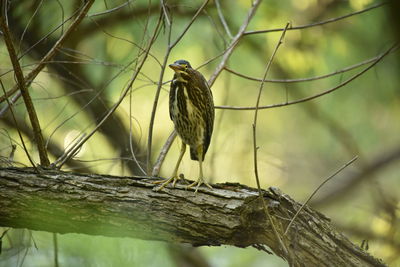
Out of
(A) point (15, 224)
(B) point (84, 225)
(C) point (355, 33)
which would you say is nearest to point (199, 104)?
(B) point (84, 225)

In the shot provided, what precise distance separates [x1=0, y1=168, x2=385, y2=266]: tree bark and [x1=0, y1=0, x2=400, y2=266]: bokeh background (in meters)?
0.41

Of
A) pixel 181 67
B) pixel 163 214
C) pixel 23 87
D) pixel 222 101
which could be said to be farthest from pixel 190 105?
pixel 222 101

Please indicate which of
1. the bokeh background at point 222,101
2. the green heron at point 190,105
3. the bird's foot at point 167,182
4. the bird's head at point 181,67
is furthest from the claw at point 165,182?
the bird's head at point 181,67

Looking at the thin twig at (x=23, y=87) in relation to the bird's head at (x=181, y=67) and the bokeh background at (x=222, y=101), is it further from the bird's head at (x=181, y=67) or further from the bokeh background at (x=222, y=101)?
the bird's head at (x=181, y=67)

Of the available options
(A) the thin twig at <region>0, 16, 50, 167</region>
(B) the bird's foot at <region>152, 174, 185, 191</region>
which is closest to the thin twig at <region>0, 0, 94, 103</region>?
(A) the thin twig at <region>0, 16, 50, 167</region>

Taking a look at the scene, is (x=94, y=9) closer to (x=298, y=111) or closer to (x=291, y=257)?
(x=291, y=257)

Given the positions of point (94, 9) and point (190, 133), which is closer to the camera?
point (190, 133)

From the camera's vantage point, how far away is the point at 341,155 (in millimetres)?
7379

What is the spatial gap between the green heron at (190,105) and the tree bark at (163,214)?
18.1 inches

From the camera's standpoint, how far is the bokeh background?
3.76m

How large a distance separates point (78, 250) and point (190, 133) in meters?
0.91

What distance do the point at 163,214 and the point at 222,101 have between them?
3.24 m

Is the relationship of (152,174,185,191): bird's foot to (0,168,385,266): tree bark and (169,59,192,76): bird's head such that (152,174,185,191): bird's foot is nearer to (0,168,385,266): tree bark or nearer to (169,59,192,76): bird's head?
(0,168,385,266): tree bark

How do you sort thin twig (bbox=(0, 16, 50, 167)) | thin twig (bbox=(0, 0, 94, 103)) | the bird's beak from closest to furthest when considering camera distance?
thin twig (bbox=(0, 16, 50, 167)) < thin twig (bbox=(0, 0, 94, 103)) < the bird's beak
